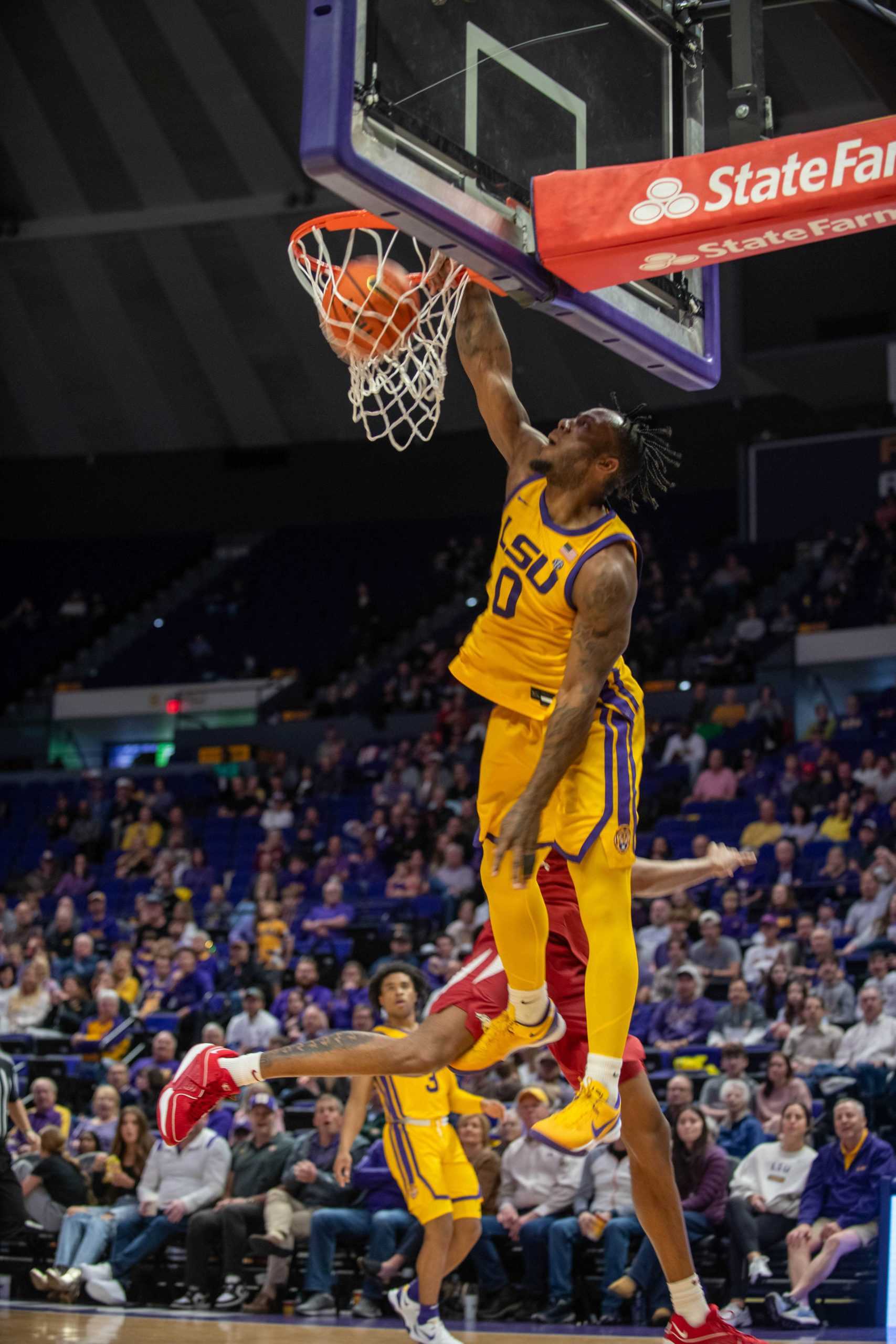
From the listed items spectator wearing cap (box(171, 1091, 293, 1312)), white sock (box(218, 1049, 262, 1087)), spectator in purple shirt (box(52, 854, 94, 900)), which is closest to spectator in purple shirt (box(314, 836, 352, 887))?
spectator in purple shirt (box(52, 854, 94, 900))

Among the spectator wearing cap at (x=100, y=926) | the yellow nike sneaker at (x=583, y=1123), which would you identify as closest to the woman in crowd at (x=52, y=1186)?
the spectator wearing cap at (x=100, y=926)

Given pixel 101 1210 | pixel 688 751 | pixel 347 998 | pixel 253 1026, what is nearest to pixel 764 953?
pixel 347 998

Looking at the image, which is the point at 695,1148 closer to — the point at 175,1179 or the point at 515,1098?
the point at 515,1098

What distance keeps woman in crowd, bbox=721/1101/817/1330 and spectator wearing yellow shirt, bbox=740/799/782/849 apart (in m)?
5.88

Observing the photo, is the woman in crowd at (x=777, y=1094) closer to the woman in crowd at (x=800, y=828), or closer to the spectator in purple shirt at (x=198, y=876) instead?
the woman in crowd at (x=800, y=828)

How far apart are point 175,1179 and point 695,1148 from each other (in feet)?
12.0

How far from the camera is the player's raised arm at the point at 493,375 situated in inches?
221

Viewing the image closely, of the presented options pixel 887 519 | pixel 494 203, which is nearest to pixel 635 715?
pixel 494 203

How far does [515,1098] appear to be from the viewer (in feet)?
37.0

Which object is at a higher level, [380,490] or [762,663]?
[380,490]

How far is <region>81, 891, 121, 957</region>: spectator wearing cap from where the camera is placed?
17.5 meters

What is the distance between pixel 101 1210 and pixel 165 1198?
0.46 m

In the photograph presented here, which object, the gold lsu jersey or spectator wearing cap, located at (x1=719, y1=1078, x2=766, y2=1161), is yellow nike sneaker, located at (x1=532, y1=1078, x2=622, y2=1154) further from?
spectator wearing cap, located at (x1=719, y1=1078, x2=766, y2=1161)

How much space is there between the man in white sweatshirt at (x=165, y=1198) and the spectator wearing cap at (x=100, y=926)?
632cm
